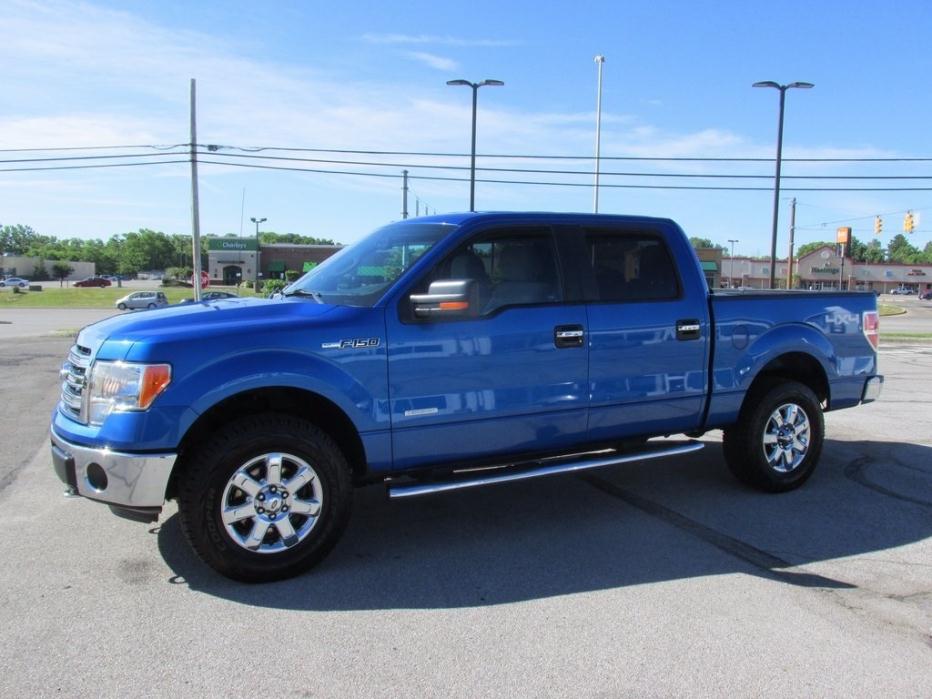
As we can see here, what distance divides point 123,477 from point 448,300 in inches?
73.7

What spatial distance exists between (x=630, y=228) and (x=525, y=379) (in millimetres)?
→ 1514

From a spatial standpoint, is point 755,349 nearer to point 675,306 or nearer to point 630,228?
point 675,306

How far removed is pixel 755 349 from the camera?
5445 mm

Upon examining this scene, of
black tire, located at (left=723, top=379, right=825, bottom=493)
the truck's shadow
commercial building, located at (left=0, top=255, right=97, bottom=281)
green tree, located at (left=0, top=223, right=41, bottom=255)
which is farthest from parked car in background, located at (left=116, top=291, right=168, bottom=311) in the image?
green tree, located at (left=0, top=223, right=41, bottom=255)

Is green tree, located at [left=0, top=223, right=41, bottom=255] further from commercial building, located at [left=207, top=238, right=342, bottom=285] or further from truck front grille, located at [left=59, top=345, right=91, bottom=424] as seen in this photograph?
truck front grille, located at [left=59, top=345, right=91, bottom=424]

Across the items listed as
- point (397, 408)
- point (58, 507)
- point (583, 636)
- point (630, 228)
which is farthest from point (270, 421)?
point (630, 228)

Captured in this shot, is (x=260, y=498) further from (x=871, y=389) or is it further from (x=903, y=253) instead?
(x=903, y=253)

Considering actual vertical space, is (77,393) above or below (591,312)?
below

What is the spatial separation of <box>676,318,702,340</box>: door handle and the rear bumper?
193 cm

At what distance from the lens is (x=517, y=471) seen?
4535 millimetres

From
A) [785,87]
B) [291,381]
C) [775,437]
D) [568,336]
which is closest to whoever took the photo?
[291,381]

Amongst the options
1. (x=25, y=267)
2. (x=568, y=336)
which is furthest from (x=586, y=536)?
(x=25, y=267)

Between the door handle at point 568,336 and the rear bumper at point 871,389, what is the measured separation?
116 inches

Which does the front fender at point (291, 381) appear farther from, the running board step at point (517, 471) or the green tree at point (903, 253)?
the green tree at point (903, 253)
